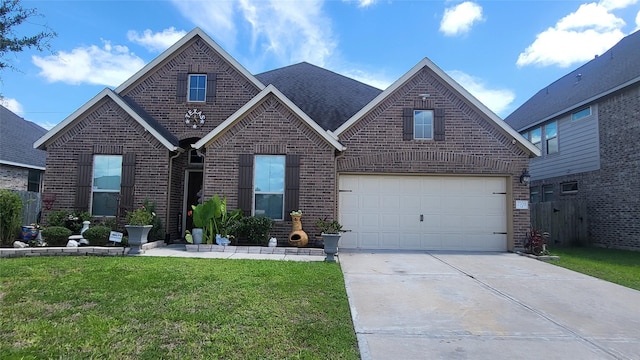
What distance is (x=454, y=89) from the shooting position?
38.0ft

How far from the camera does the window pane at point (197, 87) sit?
501 inches

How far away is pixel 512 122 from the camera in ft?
67.2

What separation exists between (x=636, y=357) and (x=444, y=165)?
Result: 26.0 ft

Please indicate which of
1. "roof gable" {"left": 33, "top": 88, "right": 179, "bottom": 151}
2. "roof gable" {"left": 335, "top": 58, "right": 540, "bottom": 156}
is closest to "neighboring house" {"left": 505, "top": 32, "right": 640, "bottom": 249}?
"roof gable" {"left": 335, "top": 58, "right": 540, "bottom": 156}

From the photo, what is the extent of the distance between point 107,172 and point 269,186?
4575mm

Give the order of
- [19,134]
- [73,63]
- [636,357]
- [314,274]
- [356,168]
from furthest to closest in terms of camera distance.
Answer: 1. [19,134]
2. [356,168]
3. [314,274]
4. [73,63]
5. [636,357]

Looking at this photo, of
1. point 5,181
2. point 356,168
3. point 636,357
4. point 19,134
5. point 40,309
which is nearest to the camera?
point 636,357

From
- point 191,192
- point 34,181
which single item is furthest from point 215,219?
point 34,181

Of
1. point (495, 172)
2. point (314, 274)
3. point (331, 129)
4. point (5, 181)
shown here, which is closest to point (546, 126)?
point (495, 172)

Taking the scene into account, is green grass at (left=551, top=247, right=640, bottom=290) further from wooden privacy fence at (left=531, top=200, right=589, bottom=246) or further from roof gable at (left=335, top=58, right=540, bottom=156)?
roof gable at (left=335, top=58, right=540, bottom=156)

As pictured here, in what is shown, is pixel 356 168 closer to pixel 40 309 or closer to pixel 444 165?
pixel 444 165

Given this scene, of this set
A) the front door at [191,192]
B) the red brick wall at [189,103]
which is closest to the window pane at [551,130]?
the red brick wall at [189,103]

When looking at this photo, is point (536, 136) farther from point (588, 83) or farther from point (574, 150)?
point (588, 83)

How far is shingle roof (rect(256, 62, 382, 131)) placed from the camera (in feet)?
47.3
